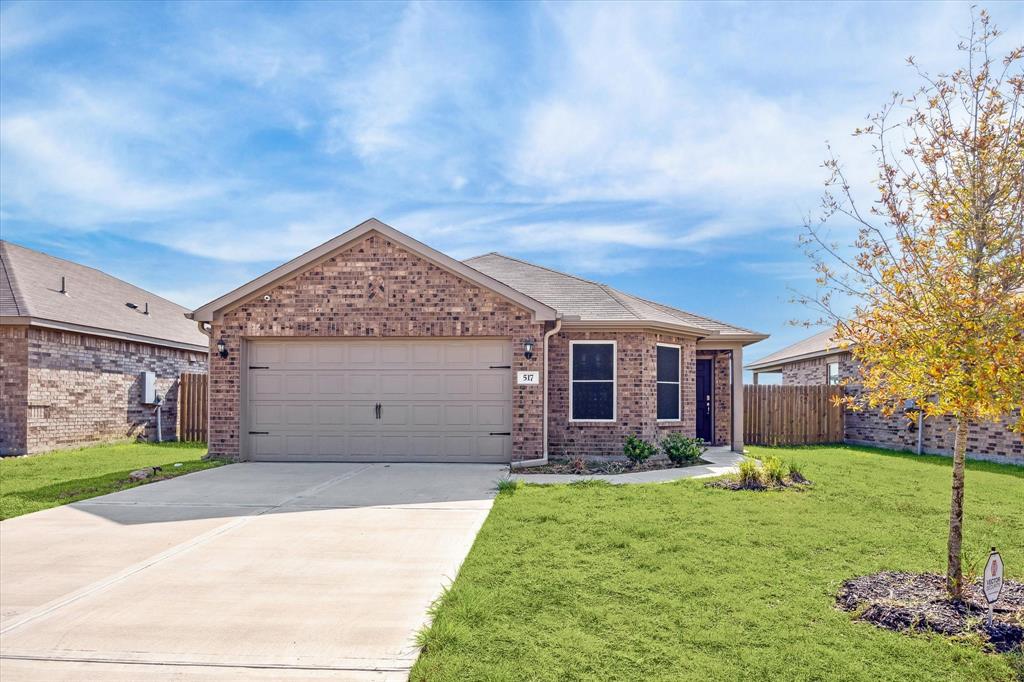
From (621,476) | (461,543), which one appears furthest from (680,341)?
(461,543)

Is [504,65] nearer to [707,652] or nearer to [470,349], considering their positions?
[470,349]

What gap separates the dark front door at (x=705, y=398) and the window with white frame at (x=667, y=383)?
7.98ft

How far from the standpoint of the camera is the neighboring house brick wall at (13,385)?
14.1 meters

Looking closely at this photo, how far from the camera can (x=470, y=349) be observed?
1255cm

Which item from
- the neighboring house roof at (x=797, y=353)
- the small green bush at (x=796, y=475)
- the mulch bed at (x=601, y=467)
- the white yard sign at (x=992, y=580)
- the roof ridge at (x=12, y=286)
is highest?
the roof ridge at (x=12, y=286)

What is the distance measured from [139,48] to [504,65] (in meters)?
6.20

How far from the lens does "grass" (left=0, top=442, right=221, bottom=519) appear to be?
9.02 metres

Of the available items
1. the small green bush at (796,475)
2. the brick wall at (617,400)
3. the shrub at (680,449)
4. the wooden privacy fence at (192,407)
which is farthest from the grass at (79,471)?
the small green bush at (796,475)

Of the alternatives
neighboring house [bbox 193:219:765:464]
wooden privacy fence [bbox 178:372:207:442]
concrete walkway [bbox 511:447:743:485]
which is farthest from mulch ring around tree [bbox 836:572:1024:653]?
wooden privacy fence [bbox 178:372:207:442]

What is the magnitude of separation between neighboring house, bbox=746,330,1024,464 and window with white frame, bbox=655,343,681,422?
124 inches

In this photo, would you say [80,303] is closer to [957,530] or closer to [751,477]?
[751,477]

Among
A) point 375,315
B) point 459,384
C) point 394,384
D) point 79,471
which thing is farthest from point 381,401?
point 79,471

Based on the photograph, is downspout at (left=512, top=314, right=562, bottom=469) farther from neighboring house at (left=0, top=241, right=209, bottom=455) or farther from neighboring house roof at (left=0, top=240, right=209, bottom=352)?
neighboring house roof at (left=0, top=240, right=209, bottom=352)

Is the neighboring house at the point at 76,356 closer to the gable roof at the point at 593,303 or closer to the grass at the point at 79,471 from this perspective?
the grass at the point at 79,471
